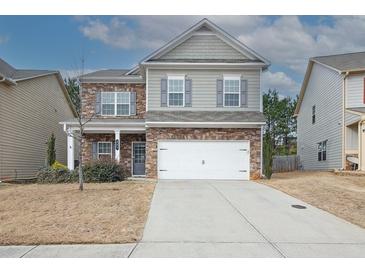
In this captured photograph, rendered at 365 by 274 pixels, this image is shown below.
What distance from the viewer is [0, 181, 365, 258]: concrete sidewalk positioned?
6.57 metres

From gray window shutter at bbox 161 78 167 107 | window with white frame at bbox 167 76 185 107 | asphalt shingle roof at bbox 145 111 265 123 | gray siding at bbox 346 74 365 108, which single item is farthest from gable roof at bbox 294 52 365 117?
gray window shutter at bbox 161 78 167 107

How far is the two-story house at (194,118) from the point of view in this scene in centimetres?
1748

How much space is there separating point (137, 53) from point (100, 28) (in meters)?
2.67

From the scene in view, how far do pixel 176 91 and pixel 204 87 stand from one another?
4.45ft

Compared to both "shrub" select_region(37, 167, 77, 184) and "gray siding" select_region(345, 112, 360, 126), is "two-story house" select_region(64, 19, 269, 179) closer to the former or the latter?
"shrub" select_region(37, 167, 77, 184)

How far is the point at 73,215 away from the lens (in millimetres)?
9203

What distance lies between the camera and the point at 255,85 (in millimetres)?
18203

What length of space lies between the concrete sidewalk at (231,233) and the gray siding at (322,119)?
374 inches

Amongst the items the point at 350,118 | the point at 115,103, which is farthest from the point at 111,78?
the point at 350,118

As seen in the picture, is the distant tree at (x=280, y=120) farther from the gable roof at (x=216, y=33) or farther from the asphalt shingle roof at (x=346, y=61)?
the gable roof at (x=216, y=33)

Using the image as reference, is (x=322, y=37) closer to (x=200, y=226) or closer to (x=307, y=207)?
(x=307, y=207)

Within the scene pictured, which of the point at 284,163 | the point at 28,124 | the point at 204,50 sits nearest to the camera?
the point at 204,50

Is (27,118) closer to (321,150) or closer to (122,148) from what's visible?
(122,148)
